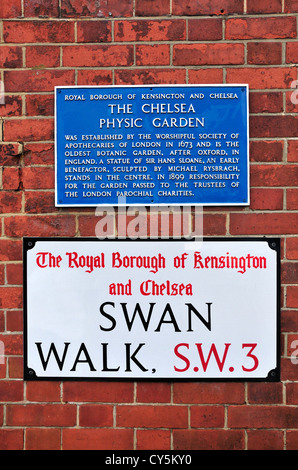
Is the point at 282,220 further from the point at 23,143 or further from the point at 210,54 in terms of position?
the point at 23,143

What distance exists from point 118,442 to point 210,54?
1.95 metres

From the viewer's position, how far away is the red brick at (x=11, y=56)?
2.31 metres

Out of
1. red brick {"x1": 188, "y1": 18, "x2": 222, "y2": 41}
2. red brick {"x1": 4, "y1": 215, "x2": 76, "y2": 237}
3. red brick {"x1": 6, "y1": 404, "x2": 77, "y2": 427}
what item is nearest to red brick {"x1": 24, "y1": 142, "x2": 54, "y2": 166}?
red brick {"x1": 4, "y1": 215, "x2": 76, "y2": 237}

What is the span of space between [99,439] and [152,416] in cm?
29

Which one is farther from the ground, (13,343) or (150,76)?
(150,76)

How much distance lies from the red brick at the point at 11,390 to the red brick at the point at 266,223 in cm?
Result: 132

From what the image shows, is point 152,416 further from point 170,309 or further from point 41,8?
point 41,8

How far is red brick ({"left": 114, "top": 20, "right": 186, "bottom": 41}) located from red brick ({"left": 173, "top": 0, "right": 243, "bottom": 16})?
0.06 metres

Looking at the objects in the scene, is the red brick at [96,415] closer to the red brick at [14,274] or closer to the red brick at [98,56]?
the red brick at [14,274]

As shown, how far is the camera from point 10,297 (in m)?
2.33

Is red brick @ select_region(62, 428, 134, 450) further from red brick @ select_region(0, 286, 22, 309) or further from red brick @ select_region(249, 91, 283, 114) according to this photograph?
red brick @ select_region(249, 91, 283, 114)

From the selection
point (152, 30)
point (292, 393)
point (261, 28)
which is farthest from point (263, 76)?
point (292, 393)

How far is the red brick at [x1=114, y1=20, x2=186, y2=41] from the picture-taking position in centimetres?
227

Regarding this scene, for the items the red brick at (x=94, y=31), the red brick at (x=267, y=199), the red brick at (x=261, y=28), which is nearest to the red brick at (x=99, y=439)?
the red brick at (x=267, y=199)
